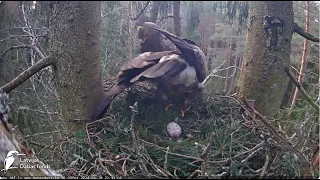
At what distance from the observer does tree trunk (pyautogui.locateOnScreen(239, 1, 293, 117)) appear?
1797 mm

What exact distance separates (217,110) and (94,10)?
862 mm

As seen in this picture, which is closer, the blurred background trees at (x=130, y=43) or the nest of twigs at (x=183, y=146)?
the nest of twigs at (x=183, y=146)

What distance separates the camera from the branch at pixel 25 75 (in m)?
1.60

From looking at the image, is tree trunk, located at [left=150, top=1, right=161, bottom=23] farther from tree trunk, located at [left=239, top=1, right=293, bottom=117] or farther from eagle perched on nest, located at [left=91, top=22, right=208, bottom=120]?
tree trunk, located at [left=239, top=1, right=293, bottom=117]

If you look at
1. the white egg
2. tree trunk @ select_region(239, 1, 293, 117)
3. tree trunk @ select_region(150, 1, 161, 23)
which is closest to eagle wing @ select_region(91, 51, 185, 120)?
the white egg

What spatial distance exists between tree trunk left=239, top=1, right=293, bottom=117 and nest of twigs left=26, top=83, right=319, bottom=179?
155 mm

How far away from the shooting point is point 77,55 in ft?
5.63

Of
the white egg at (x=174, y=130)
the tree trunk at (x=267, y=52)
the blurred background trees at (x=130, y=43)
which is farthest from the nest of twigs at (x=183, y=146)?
the blurred background trees at (x=130, y=43)

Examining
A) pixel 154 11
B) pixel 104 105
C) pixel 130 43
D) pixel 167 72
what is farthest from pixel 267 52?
pixel 130 43

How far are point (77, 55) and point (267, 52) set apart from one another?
1.00m

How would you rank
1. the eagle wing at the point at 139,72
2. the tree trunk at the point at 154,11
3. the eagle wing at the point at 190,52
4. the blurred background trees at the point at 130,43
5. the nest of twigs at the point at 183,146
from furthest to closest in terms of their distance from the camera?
the tree trunk at the point at 154,11 < the blurred background trees at the point at 130,43 < the eagle wing at the point at 190,52 < the eagle wing at the point at 139,72 < the nest of twigs at the point at 183,146

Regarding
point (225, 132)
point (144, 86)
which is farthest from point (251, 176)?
point (144, 86)

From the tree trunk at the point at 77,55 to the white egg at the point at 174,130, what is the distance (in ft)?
1.38

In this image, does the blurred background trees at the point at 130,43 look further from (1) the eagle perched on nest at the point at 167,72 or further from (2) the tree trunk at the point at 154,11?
(1) the eagle perched on nest at the point at 167,72
